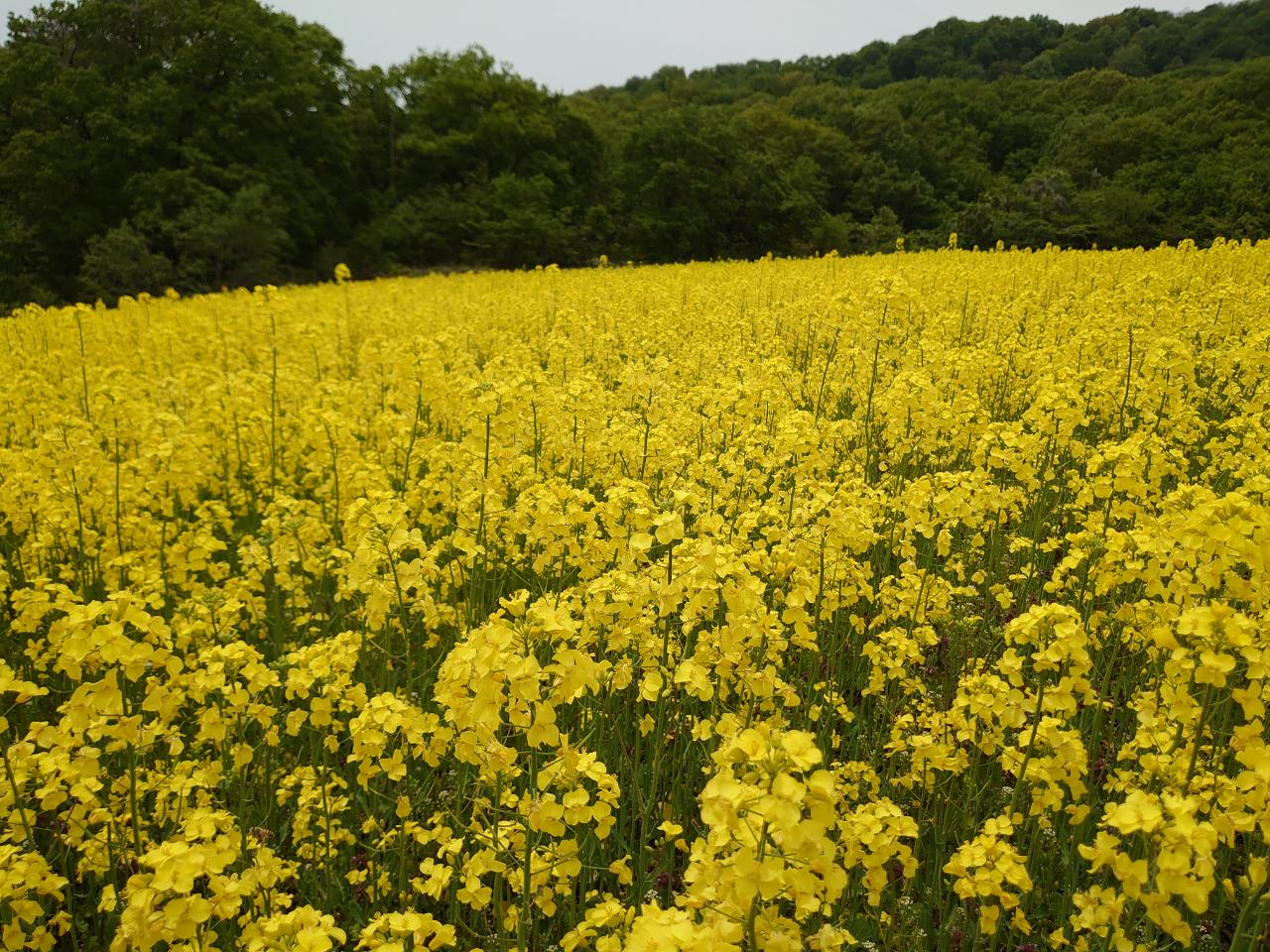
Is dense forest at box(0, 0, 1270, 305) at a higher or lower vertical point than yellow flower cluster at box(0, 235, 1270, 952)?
higher

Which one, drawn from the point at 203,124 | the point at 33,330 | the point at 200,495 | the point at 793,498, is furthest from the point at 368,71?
the point at 793,498

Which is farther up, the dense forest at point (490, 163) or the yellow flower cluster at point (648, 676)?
the dense forest at point (490, 163)

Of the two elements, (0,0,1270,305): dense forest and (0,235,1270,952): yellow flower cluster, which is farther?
(0,0,1270,305): dense forest

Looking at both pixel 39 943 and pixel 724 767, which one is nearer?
pixel 724 767

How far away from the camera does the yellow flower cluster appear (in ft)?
6.25

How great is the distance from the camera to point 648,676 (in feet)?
8.14

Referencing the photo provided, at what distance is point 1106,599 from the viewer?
3.98 m

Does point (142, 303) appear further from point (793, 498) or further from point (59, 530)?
point (793, 498)

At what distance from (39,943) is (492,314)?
39.9 feet

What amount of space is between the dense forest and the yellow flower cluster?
2474 centimetres

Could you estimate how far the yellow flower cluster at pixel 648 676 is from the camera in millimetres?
1906

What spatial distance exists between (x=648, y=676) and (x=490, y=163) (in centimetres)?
4217

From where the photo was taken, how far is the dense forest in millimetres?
27656

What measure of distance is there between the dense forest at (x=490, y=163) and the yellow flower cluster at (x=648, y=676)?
Answer: 24.7 m
